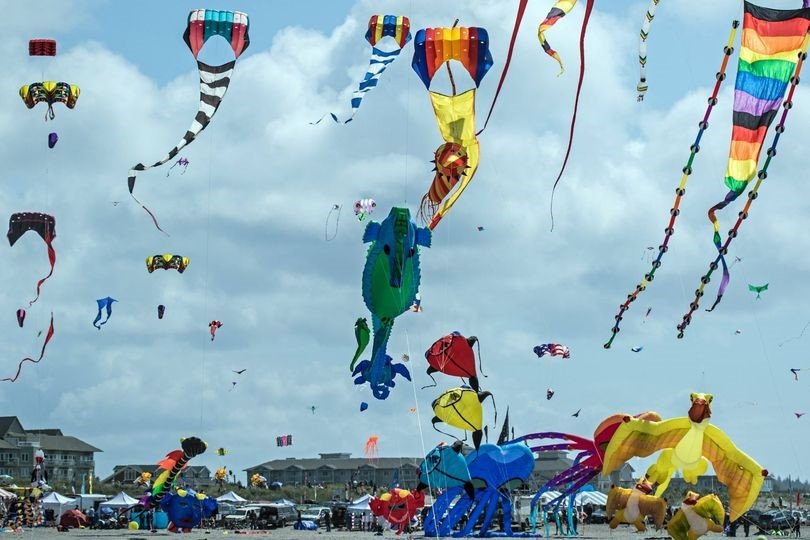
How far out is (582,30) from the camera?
68.9ft

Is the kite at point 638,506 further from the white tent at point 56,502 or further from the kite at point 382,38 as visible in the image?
the white tent at point 56,502

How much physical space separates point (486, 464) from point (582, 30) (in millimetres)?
22847

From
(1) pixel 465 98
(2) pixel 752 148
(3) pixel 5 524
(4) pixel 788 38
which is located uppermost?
(1) pixel 465 98

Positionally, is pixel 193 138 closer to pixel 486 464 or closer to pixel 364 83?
pixel 364 83

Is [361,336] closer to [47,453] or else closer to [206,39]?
[206,39]

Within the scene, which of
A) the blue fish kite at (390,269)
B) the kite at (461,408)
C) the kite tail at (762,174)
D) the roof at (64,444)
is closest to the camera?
the kite tail at (762,174)

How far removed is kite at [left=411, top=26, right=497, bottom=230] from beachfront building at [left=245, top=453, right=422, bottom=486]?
95.3m

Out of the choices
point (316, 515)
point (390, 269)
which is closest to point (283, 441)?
point (316, 515)

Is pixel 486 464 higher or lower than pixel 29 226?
lower

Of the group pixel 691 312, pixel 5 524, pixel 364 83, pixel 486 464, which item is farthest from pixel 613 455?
pixel 5 524

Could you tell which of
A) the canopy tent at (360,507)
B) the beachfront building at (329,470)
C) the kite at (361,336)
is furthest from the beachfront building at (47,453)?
the kite at (361,336)

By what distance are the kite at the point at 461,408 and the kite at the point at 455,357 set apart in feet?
1.30

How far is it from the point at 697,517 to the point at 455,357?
1188 centimetres

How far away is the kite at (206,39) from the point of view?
1288 inches
